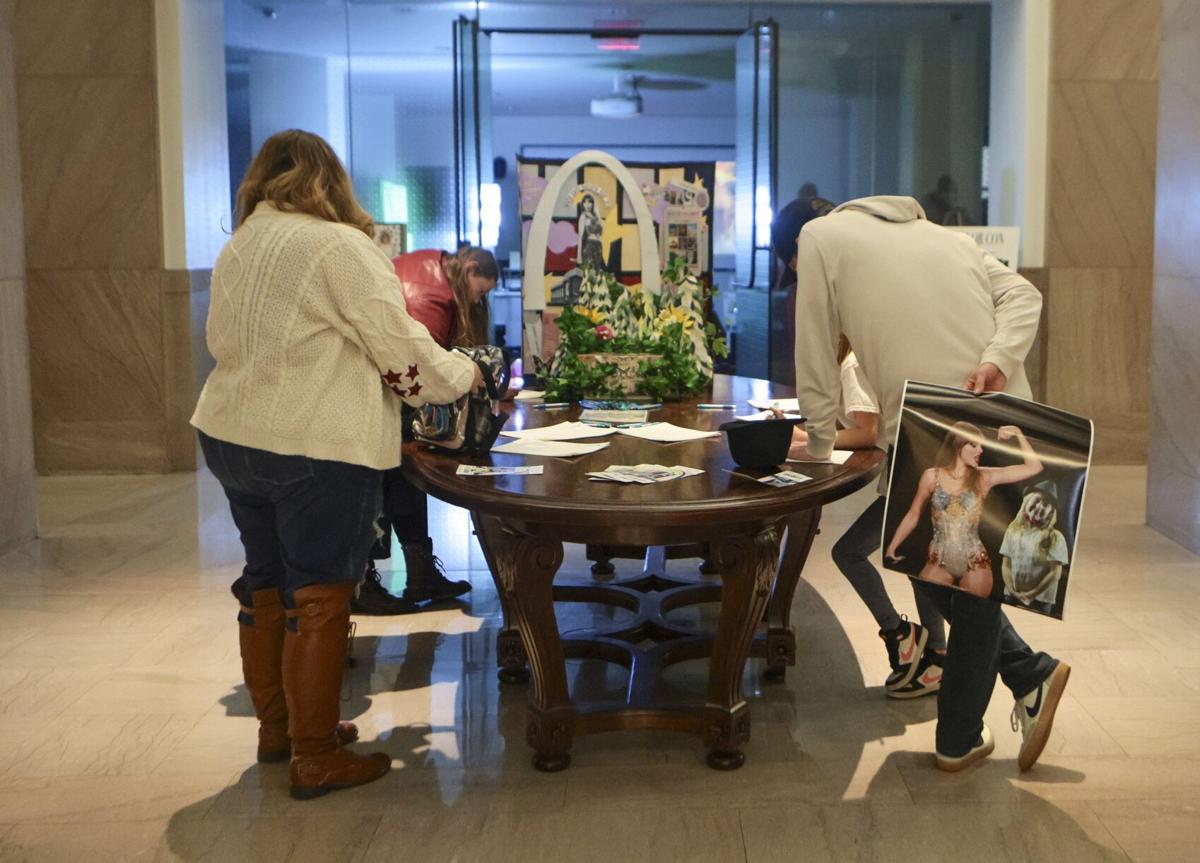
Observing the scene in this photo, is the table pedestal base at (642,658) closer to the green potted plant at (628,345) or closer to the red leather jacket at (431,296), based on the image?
the green potted plant at (628,345)

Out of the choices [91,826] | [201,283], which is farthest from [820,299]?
[201,283]

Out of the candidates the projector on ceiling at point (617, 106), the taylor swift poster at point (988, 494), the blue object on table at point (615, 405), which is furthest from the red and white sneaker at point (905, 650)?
the projector on ceiling at point (617, 106)

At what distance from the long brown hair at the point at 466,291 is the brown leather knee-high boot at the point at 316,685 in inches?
65.6

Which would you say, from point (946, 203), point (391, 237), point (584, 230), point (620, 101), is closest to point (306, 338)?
point (584, 230)

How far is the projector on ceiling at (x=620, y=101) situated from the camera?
33.3ft

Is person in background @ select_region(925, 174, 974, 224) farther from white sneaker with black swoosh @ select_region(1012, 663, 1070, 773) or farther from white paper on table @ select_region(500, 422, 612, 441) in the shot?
white sneaker with black swoosh @ select_region(1012, 663, 1070, 773)

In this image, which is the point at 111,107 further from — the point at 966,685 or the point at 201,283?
the point at 966,685

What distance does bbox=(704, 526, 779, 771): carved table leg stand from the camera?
131 inches

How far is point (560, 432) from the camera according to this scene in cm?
410

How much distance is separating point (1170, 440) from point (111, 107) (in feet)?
18.4

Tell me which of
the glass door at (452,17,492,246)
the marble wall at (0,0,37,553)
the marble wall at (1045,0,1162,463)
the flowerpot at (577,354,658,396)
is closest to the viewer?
the flowerpot at (577,354,658,396)

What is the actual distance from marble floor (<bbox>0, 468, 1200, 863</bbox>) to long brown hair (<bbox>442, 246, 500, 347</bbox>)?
0.96 m

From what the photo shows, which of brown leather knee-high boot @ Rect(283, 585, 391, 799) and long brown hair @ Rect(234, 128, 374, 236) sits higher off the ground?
long brown hair @ Rect(234, 128, 374, 236)

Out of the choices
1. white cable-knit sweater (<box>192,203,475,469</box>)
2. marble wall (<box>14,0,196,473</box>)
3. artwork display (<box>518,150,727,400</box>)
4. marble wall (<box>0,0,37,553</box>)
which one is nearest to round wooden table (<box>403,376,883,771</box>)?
white cable-knit sweater (<box>192,203,475,469</box>)
